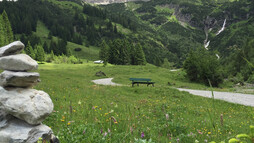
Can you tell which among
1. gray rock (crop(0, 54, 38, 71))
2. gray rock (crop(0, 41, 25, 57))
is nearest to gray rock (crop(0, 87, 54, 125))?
gray rock (crop(0, 54, 38, 71))

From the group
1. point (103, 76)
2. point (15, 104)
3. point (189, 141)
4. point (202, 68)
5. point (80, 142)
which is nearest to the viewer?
point (80, 142)

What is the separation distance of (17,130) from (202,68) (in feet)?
150

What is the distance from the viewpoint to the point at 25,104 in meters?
5.31

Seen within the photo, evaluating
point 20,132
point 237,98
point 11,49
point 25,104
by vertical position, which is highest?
point 11,49

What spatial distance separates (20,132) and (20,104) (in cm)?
82

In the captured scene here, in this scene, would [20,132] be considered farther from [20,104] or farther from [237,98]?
[237,98]

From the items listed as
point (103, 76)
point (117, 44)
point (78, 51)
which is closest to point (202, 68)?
point (103, 76)

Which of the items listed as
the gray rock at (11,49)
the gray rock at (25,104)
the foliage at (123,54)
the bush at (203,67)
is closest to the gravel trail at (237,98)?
the bush at (203,67)

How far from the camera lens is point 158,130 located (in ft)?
18.8

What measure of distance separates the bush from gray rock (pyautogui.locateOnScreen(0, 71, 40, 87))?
Answer: 140 feet

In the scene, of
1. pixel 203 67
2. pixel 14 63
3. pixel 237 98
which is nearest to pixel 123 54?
pixel 203 67

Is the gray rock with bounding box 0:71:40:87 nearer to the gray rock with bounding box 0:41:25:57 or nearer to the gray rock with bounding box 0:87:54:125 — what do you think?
the gray rock with bounding box 0:87:54:125

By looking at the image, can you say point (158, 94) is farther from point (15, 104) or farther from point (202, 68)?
point (202, 68)

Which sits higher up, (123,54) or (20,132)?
(20,132)
